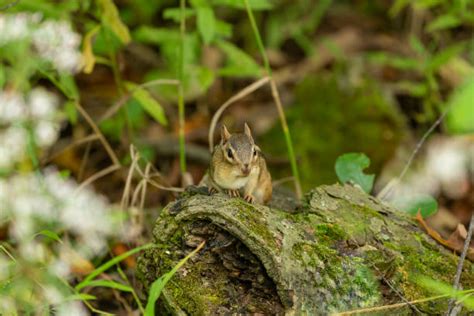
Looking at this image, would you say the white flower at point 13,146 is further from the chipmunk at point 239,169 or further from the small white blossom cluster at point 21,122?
the chipmunk at point 239,169

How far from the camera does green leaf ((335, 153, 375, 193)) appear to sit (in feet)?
11.9

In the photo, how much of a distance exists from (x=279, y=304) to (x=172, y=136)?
12.9 ft

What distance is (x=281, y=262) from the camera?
2615mm

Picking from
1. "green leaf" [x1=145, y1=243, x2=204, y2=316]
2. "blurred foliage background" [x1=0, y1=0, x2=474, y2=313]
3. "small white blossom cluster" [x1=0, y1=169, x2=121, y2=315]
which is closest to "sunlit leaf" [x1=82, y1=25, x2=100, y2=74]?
"blurred foliage background" [x1=0, y1=0, x2=474, y2=313]

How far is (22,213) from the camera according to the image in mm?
3762

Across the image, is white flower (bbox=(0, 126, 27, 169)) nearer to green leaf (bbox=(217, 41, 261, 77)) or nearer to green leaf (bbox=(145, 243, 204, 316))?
green leaf (bbox=(217, 41, 261, 77))

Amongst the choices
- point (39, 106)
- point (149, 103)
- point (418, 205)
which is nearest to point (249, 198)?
point (418, 205)

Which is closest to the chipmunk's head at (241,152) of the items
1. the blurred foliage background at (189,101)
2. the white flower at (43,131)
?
the blurred foliage background at (189,101)

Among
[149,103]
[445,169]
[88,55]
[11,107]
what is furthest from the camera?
[445,169]

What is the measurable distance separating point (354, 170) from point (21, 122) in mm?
2166

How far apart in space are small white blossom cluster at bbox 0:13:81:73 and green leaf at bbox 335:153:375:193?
1.74 m

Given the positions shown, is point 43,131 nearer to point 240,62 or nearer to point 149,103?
point 149,103

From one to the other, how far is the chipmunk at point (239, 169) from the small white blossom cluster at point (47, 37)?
1.36m

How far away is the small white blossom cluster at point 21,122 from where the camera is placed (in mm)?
4382
